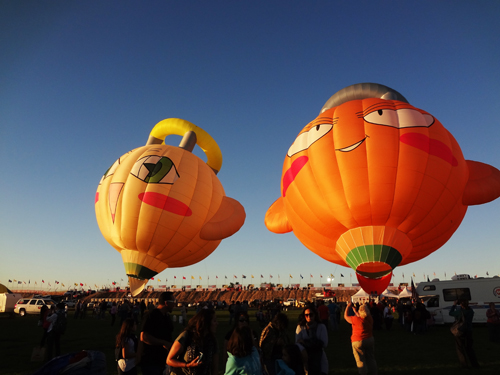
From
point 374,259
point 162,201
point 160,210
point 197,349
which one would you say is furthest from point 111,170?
point 197,349

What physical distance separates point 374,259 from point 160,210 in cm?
1095

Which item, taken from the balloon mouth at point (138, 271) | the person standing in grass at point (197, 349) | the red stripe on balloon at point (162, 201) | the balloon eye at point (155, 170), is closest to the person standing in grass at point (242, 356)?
the person standing in grass at point (197, 349)

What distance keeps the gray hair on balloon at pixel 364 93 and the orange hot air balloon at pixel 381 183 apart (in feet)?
3.78

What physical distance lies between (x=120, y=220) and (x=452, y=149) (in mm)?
16317

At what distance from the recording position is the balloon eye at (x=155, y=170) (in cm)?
1970

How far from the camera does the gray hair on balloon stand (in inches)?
658

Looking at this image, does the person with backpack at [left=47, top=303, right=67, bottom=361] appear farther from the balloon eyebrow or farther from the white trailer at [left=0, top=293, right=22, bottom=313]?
the white trailer at [left=0, top=293, right=22, bottom=313]

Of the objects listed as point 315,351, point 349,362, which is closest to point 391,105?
point 349,362

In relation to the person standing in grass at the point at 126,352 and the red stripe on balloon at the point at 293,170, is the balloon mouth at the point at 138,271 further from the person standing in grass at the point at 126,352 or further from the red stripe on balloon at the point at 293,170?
the person standing in grass at the point at 126,352

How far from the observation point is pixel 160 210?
19.3 m

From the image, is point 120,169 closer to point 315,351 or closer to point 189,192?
point 189,192

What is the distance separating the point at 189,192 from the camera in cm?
2027

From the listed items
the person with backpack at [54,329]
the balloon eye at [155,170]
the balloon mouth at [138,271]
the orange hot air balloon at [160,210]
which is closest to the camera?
the person with backpack at [54,329]

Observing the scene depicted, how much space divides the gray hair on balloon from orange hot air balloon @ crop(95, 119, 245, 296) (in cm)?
854
